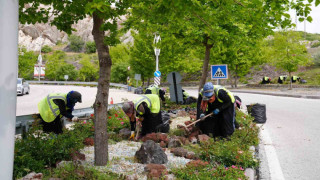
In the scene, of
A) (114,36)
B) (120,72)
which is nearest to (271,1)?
(114,36)

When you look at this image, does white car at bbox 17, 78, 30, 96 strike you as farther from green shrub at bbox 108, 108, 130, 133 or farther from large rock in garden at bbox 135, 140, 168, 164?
large rock in garden at bbox 135, 140, 168, 164

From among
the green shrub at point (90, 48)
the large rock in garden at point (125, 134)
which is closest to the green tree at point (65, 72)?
the green shrub at point (90, 48)

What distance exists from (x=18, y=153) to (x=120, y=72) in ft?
139

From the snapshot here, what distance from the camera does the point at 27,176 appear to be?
3770 mm

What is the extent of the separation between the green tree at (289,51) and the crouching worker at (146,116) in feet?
80.1

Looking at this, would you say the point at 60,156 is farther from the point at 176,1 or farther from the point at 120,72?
the point at 120,72

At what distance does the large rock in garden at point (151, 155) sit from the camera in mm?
4610

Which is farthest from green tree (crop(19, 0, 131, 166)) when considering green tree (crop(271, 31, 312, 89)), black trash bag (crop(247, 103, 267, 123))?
green tree (crop(271, 31, 312, 89))

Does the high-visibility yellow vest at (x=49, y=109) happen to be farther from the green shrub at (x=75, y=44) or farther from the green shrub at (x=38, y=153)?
the green shrub at (x=75, y=44)

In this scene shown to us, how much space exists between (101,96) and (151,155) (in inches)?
49.5

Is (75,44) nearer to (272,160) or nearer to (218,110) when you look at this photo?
(218,110)

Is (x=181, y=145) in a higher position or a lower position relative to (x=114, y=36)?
lower

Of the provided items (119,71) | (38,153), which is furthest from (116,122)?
(119,71)

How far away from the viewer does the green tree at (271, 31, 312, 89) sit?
28031 millimetres
